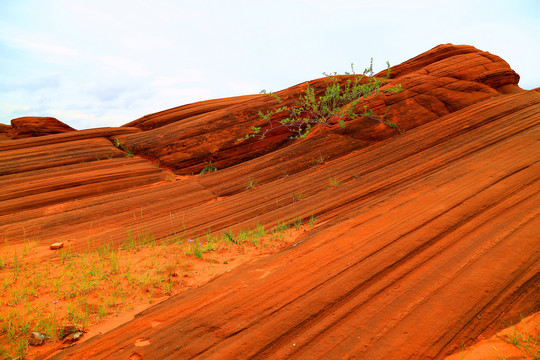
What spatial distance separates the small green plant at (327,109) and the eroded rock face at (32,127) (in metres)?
10.7

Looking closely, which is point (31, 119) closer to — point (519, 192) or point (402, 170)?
point (402, 170)

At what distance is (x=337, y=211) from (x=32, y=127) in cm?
1577

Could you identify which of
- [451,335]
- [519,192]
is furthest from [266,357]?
[519,192]

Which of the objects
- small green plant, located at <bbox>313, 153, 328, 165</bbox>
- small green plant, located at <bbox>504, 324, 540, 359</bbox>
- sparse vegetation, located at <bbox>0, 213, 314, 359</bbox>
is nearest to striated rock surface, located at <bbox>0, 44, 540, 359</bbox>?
small green plant, located at <bbox>313, 153, 328, 165</bbox>

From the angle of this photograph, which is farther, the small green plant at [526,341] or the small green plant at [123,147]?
the small green plant at [123,147]

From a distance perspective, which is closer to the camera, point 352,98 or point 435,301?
point 435,301

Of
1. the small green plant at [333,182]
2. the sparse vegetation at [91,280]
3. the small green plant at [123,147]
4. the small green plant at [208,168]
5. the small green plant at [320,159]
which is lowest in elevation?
the sparse vegetation at [91,280]

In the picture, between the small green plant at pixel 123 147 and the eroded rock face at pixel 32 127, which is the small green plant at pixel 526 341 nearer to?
the small green plant at pixel 123 147

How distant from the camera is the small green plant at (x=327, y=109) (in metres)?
9.65

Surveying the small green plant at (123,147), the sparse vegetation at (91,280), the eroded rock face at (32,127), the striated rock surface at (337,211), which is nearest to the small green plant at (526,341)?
the striated rock surface at (337,211)

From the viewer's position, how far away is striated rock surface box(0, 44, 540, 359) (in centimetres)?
249

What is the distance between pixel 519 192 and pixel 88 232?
7460 mm

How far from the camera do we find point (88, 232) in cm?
651

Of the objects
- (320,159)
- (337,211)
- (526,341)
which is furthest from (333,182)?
(526,341)
